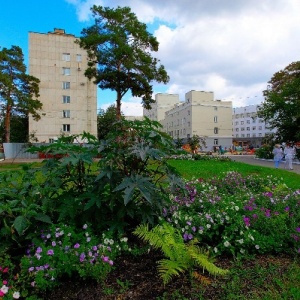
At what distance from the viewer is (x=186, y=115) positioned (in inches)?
2753

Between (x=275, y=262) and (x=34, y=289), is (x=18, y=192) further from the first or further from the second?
(x=275, y=262)

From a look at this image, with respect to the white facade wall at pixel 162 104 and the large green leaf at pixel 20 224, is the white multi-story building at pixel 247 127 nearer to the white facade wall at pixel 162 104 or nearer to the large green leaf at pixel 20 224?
the white facade wall at pixel 162 104

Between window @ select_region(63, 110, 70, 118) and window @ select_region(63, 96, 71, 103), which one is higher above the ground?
window @ select_region(63, 96, 71, 103)

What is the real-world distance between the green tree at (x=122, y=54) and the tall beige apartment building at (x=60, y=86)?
1497cm

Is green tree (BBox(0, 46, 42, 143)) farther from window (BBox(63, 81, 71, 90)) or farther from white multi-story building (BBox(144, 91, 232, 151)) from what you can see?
white multi-story building (BBox(144, 91, 232, 151))

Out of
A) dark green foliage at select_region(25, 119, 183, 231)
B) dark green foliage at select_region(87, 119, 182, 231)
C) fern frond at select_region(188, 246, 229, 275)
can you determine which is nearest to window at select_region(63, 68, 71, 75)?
dark green foliage at select_region(25, 119, 183, 231)

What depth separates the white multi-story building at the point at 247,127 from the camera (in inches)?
3411

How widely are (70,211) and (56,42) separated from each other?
42960 millimetres

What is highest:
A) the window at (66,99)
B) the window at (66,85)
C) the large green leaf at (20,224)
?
the window at (66,85)

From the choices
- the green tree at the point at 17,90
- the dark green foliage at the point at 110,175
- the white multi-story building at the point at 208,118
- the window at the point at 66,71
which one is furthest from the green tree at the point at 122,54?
the white multi-story building at the point at 208,118

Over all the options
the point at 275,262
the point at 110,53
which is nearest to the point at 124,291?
the point at 275,262

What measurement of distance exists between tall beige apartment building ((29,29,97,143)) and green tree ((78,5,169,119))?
1497 cm

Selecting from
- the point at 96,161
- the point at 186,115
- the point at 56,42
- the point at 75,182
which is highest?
the point at 56,42

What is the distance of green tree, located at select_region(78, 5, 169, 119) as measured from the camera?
82.3 feet
